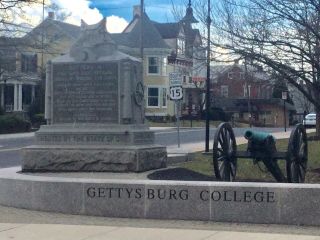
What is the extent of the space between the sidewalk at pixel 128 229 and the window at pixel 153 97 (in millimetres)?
55571

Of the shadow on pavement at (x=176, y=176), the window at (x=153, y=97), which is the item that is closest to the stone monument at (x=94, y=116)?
the shadow on pavement at (x=176, y=176)

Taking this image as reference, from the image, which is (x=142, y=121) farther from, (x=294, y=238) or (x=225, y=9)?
(x=294, y=238)

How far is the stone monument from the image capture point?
11.6m

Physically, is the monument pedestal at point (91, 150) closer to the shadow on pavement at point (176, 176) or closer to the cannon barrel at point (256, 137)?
the shadow on pavement at point (176, 176)

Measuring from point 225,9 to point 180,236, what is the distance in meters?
6.52

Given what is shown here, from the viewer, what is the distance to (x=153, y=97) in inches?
2564

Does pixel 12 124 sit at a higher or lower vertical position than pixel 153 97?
lower

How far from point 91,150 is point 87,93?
3.62 ft

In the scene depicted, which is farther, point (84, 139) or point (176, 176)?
point (84, 139)

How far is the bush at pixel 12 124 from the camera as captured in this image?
136 ft

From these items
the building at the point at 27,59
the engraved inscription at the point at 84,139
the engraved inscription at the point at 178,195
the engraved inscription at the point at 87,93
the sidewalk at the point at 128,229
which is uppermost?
the building at the point at 27,59

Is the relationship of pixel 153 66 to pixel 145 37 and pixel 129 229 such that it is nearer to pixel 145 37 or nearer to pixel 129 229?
pixel 145 37

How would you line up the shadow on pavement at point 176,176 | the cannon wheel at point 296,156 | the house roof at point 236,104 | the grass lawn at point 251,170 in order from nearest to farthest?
the cannon wheel at point 296,156 < the shadow on pavement at point 176,176 < the grass lawn at point 251,170 < the house roof at point 236,104

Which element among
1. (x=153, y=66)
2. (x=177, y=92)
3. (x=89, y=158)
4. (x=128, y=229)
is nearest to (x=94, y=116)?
(x=89, y=158)
